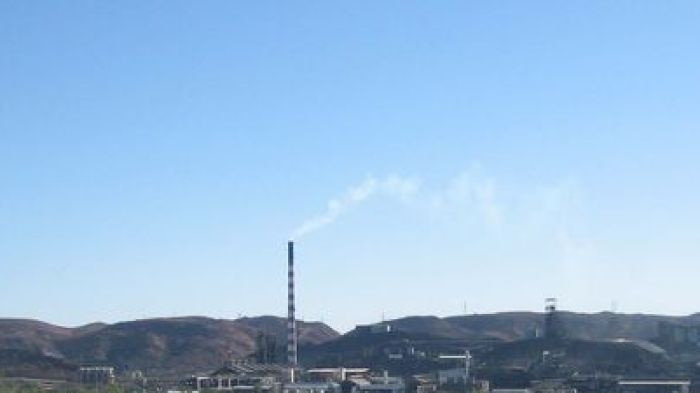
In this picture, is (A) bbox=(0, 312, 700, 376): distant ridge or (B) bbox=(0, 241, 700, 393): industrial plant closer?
(B) bbox=(0, 241, 700, 393): industrial plant

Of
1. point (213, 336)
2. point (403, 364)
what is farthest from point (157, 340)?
point (403, 364)

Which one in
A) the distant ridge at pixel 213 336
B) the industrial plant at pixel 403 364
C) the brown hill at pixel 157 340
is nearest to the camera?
the industrial plant at pixel 403 364

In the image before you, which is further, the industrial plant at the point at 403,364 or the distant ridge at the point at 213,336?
the distant ridge at the point at 213,336

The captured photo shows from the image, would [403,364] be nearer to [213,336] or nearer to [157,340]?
[157,340]

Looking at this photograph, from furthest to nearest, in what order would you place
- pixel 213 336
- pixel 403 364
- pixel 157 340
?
pixel 213 336 → pixel 157 340 → pixel 403 364

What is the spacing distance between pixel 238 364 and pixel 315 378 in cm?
562

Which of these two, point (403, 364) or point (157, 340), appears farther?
point (157, 340)

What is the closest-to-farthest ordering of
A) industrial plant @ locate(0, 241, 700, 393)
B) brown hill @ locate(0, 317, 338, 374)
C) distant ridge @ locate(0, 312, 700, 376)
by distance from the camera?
industrial plant @ locate(0, 241, 700, 393)
distant ridge @ locate(0, 312, 700, 376)
brown hill @ locate(0, 317, 338, 374)

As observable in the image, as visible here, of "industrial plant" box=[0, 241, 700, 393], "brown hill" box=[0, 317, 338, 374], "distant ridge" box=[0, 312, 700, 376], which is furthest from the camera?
"brown hill" box=[0, 317, 338, 374]

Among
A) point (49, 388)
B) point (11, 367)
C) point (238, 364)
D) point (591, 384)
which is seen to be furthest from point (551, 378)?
point (11, 367)

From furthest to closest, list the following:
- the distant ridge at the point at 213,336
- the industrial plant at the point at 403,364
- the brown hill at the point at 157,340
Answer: the brown hill at the point at 157,340, the distant ridge at the point at 213,336, the industrial plant at the point at 403,364

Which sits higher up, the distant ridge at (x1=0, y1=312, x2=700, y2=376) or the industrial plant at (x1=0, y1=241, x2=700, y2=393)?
the distant ridge at (x1=0, y1=312, x2=700, y2=376)

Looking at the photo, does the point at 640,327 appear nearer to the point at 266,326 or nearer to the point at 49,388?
the point at 266,326

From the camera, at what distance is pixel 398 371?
6769 cm
